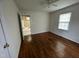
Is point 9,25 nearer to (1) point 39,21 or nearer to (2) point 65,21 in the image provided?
(2) point 65,21

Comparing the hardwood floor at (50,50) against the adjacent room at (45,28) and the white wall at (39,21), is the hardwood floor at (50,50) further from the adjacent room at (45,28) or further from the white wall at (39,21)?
the white wall at (39,21)

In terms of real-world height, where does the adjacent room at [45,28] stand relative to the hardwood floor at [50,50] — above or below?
above

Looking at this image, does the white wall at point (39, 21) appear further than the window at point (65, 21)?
Yes

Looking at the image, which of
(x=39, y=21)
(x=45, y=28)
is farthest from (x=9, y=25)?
(x=45, y=28)

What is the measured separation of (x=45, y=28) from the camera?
621 centimetres

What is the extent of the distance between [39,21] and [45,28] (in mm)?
1206

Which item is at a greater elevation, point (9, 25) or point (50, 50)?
point (9, 25)

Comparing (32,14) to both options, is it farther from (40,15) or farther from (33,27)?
(33,27)

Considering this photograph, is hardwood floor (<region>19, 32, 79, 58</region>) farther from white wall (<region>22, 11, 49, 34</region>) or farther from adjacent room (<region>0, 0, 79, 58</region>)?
white wall (<region>22, 11, 49, 34</region>)

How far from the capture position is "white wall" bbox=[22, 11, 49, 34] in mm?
5198

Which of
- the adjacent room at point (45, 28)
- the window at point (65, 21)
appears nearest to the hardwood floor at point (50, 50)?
the adjacent room at point (45, 28)

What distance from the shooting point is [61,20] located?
178 inches

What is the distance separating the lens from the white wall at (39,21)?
5.20 meters

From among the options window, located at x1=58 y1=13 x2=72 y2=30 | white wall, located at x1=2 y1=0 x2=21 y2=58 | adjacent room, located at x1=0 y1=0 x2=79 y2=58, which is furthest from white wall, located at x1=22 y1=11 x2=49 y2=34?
white wall, located at x1=2 y1=0 x2=21 y2=58
